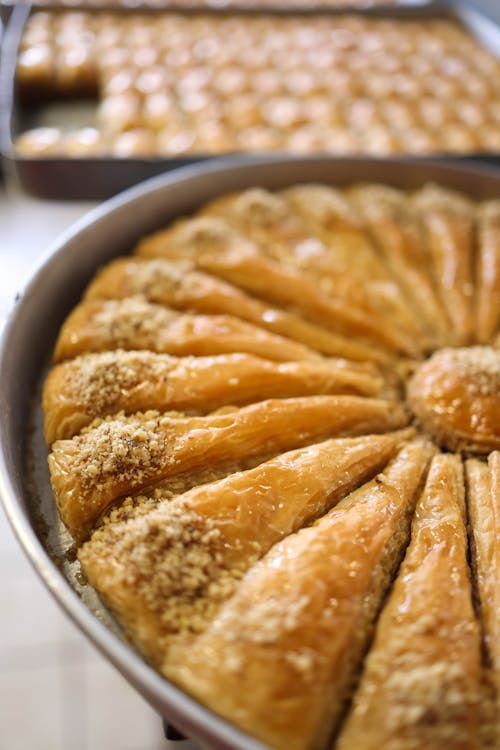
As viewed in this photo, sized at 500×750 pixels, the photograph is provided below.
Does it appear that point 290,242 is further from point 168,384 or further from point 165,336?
point 168,384

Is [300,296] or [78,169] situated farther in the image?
[78,169]

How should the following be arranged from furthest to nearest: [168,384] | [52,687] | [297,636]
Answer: [52,687] → [168,384] → [297,636]

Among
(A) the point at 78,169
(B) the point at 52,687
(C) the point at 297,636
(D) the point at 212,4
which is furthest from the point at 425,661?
(D) the point at 212,4

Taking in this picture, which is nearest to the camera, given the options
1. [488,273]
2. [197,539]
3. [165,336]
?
[197,539]

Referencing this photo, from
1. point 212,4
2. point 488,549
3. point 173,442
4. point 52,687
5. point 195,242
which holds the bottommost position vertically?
point 52,687

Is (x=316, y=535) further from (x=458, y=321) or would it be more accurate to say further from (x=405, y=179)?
(x=405, y=179)

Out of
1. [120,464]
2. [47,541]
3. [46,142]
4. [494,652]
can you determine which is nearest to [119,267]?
[120,464]

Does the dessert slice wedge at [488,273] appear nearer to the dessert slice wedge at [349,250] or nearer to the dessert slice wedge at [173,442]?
the dessert slice wedge at [349,250]

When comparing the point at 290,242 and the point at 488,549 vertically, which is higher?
the point at 290,242
